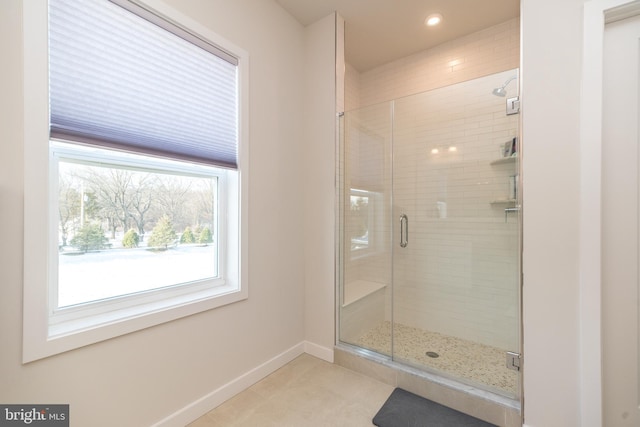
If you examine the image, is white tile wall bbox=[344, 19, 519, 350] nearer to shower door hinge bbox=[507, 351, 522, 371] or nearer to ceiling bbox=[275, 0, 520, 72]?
ceiling bbox=[275, 0, 520, 72]

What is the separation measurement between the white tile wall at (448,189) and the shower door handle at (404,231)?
5 centimetres

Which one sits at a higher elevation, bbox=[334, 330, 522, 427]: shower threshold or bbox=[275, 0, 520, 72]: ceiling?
bbox=[275, 0, 520, 72]: ceiling

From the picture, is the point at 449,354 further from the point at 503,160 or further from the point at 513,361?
the point at 503,160

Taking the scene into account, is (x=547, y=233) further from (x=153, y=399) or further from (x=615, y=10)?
(x=153, y=399)

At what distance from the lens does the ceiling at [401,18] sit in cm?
219

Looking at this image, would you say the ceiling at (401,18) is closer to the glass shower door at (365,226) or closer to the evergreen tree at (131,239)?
the glass shower door at (365,226)

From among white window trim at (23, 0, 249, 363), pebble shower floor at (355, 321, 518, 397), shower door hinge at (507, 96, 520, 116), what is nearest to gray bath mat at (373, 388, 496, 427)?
pebble shower floor at (355, 321, 518, 397)

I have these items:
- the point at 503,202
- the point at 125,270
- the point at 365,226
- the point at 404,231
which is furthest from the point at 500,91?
the point at 125,270

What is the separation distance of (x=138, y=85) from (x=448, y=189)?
234 centimetres

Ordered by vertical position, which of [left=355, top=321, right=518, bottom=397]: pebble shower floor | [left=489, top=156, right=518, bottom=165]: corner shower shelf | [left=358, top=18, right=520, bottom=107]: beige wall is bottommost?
[left=355, top=321, right=518, bottom=397]: pebble shower floor

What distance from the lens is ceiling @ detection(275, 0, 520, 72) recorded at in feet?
7.18

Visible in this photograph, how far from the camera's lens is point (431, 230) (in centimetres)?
254

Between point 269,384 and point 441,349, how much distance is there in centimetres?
142

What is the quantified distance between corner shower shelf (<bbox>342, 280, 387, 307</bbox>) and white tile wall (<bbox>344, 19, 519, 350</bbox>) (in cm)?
9
